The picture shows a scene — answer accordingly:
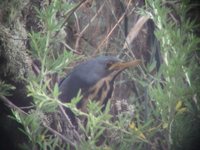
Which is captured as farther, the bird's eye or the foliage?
the bird's eye

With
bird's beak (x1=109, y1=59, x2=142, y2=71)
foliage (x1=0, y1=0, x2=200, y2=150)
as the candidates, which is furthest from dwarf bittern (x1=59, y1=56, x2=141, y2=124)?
foliage (x1=0, y1=0, x2=200, y2=150)

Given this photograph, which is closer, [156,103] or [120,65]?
[156,103]

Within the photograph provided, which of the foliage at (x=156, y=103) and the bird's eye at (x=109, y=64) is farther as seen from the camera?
the bird's eye at (x=109, y=64)

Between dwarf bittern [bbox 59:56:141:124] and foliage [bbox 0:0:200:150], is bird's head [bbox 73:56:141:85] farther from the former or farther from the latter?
foliage [bbox 0:0:200:150]

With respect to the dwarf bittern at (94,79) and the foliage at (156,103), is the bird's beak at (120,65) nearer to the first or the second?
the dwarf bittern at (94,79)

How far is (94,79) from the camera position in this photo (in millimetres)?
1076

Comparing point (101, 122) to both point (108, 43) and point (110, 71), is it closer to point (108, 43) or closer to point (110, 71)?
point (110, 71)

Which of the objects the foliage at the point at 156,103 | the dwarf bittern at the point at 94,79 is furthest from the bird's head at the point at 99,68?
the foliage at the point at 156,103

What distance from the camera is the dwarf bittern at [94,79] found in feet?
3.41

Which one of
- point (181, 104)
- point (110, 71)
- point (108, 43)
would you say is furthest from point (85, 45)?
point (181, 104)

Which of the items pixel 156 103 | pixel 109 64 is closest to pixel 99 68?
pixel 109 64

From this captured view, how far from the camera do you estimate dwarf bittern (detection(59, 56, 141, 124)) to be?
1.04 meters

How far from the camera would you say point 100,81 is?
3.51 feet

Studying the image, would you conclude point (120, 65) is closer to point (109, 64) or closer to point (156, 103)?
point (109, 64)
